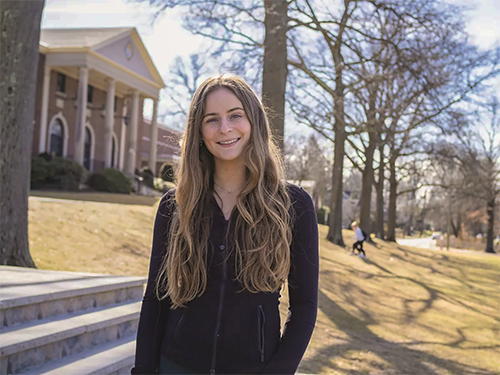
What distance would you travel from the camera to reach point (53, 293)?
4.70m

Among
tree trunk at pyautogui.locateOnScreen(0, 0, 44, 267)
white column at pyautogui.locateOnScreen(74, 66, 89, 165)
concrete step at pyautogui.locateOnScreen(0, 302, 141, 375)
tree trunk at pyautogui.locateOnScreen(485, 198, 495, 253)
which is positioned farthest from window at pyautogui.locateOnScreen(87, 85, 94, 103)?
tree trunk at pyautogui.locateOnScreen(485, 198, 495, 253)

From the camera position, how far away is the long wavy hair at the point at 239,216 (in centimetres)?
213

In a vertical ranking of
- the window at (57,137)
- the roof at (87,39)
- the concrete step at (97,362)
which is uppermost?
the roof at (87,39)

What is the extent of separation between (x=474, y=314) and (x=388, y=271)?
545 centimetres

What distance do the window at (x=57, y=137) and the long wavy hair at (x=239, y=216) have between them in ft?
93.0

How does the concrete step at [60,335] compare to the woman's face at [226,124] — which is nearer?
the woman's face at [226,124]

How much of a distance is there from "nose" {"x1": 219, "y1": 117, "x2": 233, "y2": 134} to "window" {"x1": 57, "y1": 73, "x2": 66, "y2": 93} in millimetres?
29002

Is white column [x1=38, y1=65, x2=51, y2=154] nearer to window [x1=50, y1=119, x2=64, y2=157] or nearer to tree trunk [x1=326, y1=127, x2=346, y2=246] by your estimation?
window [x1=50, y1=119, x2=64, y2=157]

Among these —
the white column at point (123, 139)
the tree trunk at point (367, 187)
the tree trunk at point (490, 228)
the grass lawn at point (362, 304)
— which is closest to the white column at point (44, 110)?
the white column at point (123, 139)

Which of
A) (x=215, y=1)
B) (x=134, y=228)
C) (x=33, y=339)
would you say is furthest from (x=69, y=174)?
(x=33, y=339)

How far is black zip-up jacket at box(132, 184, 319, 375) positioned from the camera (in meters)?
2.03

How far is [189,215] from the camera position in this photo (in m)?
2.22

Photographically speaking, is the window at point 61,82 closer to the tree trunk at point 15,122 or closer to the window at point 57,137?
the window at point 57,137

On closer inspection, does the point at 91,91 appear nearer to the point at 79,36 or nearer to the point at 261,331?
the point at 79,36
